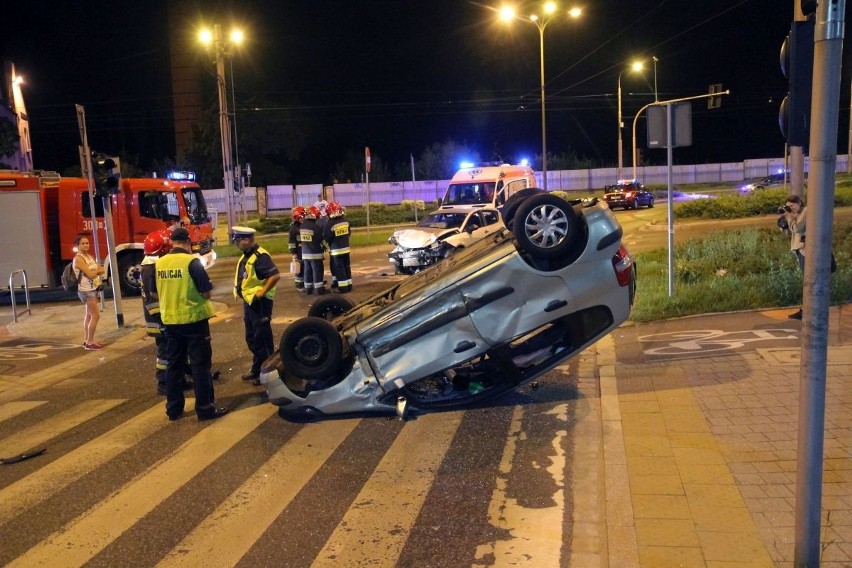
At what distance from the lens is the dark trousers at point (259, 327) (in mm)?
8381

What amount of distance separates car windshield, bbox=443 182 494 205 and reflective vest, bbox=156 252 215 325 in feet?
51.3

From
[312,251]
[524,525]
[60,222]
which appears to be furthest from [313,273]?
[524,525]

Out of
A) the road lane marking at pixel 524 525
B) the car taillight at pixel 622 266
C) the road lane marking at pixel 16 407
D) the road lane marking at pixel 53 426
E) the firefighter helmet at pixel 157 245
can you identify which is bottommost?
the road lane marking at pixel 16 407

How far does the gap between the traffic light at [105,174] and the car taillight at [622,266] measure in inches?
378

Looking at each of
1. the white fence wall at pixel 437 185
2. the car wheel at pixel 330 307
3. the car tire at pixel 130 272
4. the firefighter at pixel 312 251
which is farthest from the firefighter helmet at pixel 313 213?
the white fence wall at pixel 437 185

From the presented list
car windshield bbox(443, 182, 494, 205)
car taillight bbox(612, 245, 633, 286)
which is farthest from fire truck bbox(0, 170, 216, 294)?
car taillight bbox(612, 245, 633, 286)

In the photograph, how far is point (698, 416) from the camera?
250 inches

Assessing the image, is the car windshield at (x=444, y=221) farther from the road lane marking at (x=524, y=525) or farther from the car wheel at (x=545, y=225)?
the road lane marking at (x=524, y=525)

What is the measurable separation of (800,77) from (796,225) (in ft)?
21.8

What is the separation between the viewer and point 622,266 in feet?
20.2

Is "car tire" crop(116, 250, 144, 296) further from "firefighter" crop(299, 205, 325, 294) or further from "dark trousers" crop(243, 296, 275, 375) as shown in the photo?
"dark trousers" crop(243, 296, 275, 375)

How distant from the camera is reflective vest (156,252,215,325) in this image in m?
7.11

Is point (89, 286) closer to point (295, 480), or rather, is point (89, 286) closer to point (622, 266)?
point (295, 480)

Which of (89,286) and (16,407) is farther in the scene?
(89,286)
